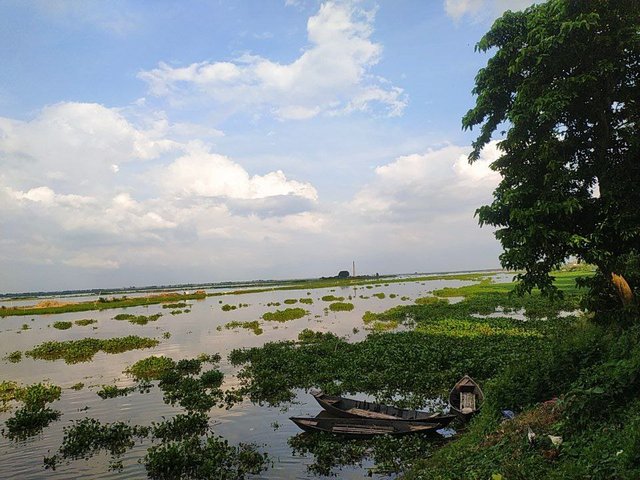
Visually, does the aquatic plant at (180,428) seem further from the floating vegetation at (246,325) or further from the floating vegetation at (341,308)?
the floating vegetation at (341,308)

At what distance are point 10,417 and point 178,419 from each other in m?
8.46

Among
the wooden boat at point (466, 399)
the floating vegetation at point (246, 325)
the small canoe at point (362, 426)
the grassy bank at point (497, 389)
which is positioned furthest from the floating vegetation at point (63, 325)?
the wooden boat at point (466, 399)

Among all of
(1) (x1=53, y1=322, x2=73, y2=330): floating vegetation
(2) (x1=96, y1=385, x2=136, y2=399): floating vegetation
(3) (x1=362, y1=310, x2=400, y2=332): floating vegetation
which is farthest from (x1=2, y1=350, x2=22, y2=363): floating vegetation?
(3) (x1=362, y1=310, x2=400, y2=332): floating vegetation

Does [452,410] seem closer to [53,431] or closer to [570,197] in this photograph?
[570,197]

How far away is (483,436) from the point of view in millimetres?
10883

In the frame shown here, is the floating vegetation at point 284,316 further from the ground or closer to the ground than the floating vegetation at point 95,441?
closer to the ground

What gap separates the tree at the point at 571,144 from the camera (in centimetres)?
1140

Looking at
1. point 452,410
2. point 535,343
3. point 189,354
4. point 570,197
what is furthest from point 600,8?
point 189,354

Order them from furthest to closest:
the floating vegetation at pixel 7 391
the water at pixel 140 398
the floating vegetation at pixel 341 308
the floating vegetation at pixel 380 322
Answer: the floating vegetation at pixel 341 308
the floating vegetation at pixel 380 322
the floating vegetation at pixel 7 391
the water at pixel 140 398

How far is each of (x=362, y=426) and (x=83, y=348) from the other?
29275 mm

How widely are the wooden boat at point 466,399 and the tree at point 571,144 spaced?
4.96m

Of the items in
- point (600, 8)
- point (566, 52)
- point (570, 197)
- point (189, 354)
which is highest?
point (600, 8)

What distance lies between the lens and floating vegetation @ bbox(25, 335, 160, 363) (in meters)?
32.3

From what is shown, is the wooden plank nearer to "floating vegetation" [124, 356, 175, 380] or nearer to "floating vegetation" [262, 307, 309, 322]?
"floating vegetation" [124, 356, 175, 380]
